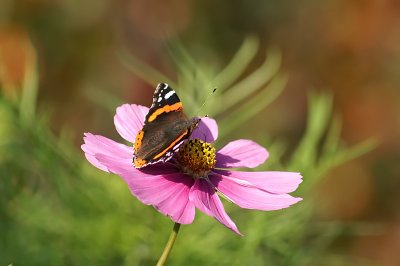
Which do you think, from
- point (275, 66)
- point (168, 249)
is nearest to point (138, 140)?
point (168, 249)

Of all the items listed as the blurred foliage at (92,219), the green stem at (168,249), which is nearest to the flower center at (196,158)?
the green stem at (168,249)

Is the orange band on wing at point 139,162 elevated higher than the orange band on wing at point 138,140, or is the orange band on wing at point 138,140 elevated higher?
the orange band on wing at point 138,140

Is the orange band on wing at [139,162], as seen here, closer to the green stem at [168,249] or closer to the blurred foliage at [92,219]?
the green stem at [168,249]

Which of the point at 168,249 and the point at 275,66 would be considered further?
the point at 275,66

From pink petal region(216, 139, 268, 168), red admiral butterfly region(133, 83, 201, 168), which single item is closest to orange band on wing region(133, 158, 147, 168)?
red admiral butterfly region(133, 83, 201, 168)

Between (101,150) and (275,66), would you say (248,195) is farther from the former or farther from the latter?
(275,66)

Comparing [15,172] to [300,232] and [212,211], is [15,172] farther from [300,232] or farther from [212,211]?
[212,211]

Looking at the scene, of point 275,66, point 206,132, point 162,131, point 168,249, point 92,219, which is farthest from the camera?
point 275,66
